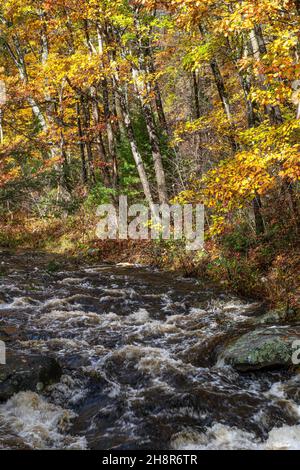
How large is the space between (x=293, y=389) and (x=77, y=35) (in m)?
21.2

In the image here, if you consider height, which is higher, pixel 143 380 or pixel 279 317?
pixel 279 317

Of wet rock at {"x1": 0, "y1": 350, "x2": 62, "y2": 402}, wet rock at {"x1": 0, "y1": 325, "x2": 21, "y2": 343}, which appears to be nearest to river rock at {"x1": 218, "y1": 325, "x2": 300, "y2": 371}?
wet rock at {"x1": 0, "y1": 350, "x2": 62, "y2": 402}

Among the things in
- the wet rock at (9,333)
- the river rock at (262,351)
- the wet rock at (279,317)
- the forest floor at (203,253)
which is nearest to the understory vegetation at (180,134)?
the forest floor at (203,253)

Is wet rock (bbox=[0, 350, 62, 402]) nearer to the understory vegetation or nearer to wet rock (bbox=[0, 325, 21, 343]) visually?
wet rock (bbox=[0, 325, 21, 343])

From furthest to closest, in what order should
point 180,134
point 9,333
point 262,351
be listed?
point 180,134
point 9,333
point 262,351

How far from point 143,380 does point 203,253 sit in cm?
701

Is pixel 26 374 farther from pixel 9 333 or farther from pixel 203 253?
pixel 203 253

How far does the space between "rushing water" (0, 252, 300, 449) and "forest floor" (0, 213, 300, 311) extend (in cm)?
75

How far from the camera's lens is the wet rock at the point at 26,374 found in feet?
20.9

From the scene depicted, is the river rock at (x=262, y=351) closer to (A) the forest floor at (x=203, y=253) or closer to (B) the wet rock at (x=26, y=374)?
(A) the forest floor at (x=203, y=253)

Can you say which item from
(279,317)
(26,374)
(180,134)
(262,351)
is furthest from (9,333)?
(180,134)

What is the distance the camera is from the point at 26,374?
6578mm

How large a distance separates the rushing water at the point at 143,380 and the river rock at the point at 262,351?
0.17m

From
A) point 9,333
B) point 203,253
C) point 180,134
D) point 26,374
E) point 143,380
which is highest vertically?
point 180,134
